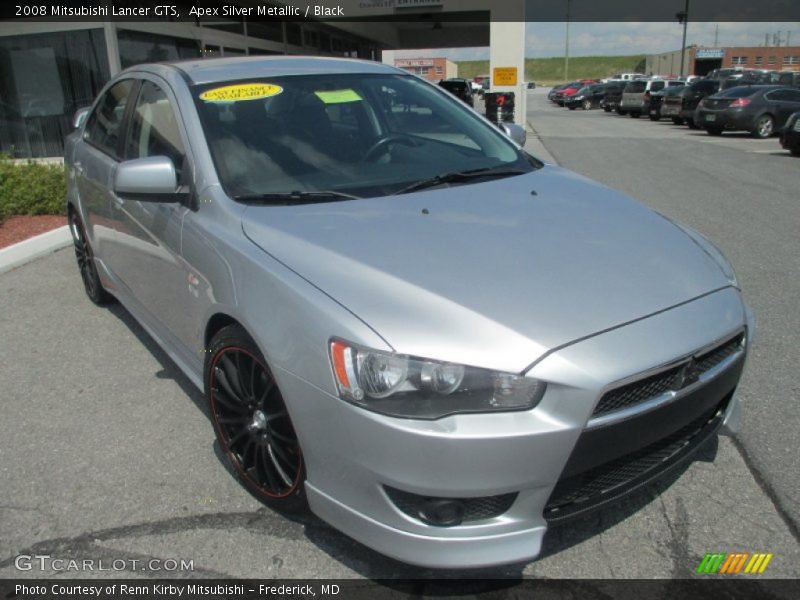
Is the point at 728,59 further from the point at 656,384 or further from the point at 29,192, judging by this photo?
the point at 656,384

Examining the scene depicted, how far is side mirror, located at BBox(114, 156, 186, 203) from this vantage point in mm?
2855

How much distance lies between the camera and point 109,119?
14.3ft

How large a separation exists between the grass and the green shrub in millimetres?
122873

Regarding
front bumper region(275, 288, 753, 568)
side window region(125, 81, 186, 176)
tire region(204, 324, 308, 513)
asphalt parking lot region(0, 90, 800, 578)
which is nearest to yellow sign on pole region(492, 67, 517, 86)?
asphalt parking lot region(0, 90, 800, 578)

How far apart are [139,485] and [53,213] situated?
20.6 feet

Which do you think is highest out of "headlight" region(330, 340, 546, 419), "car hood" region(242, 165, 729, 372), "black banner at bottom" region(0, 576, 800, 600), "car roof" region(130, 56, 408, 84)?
"car roof" region(130, 56, 408, 84)

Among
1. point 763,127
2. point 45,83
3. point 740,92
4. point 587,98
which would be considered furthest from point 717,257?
point 587,98

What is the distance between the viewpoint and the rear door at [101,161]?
405cm

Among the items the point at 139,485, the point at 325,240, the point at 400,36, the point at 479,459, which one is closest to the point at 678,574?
the point at 479,459

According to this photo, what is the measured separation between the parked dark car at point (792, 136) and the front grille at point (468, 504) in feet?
48.3

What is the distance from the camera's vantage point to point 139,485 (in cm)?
291

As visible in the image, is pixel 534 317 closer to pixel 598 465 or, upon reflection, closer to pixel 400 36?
pixel 598 465

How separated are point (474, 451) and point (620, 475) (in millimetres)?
592

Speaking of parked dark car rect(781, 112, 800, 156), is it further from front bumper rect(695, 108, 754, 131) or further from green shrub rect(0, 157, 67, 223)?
green shrub rect(0, 157, 67, 223)
